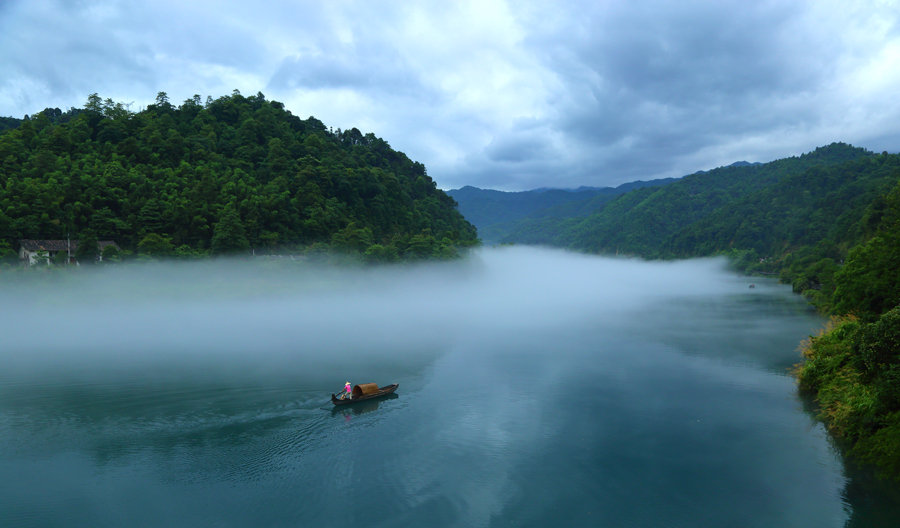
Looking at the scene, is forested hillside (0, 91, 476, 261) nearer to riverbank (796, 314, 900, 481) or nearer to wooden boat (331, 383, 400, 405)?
wooden boat (331, 383, 400, 405)

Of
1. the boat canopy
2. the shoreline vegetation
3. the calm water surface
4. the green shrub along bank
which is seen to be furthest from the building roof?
the green shrub along bank

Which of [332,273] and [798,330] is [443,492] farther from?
[332,273]

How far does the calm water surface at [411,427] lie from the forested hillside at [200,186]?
1373 cm

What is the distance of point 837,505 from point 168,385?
34936 mm

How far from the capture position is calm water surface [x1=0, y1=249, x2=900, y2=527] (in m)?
18.0

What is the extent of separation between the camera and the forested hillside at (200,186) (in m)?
67.9

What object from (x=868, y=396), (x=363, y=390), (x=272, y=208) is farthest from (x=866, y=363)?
(x=272, y=208)

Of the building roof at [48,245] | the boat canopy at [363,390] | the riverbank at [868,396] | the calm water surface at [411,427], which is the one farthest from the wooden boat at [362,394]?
the building roof at [48,245]

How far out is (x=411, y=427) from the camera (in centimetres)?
2575

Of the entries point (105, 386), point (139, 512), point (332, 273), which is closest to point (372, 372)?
point (105, 386)

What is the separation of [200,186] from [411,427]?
2588 inches

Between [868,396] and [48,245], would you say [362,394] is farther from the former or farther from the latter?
[48,245]

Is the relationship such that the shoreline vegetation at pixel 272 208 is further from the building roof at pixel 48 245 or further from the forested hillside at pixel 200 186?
the building roof at pixel 48 245

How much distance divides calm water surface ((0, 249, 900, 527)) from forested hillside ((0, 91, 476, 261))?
45.0 ft
